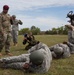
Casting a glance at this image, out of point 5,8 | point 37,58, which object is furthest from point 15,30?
point 37,58

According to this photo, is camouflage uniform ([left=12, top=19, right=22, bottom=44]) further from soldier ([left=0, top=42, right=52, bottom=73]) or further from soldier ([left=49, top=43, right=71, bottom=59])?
soldier ([left=0, top=42, right=52, bottom=73])

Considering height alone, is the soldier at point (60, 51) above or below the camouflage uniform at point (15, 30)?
below

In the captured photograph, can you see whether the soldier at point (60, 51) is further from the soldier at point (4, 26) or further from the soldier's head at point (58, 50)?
the soldier at point (4, 26)

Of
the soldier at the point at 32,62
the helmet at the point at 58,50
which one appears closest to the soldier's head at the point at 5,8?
the helmet at the point at 58,50

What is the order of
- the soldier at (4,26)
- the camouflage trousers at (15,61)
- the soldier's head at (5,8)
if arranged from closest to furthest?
the camouflage trousers at (15,61)
the soldier's head at (5,8)
the soldier at (4,26)

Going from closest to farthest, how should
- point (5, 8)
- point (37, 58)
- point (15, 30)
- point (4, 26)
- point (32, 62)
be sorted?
1. point (37, 58)
2. point (32, 62)
3. point (5, 8)
4. point (4, 26)
5. point (15, 30)

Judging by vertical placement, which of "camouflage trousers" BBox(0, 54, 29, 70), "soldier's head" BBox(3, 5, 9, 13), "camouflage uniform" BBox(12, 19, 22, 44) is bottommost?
"camouflage trousers" BBox(0, 54, 29, 70)

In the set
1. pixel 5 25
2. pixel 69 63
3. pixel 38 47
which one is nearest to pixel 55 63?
pixel 69 63

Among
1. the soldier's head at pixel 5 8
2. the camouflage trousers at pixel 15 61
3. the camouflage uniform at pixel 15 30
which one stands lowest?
the camouflage trousers at pixel 15 61

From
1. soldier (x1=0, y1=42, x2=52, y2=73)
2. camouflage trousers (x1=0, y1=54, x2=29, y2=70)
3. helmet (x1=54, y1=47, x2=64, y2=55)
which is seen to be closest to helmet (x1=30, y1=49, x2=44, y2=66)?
soldier (x1=0, y1=42, x2=52, y2=73)

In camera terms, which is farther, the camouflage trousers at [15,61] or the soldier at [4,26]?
the soldier at [4,26]

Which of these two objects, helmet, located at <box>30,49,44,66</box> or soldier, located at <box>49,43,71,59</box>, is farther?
soldier, located at <box>49,43,71,59</box>

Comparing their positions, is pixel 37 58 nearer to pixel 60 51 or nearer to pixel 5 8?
pixel 60 51

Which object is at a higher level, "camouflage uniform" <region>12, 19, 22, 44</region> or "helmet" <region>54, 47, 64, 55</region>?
"camouflage uniform" <region>12, 19, 22, 44</region>
